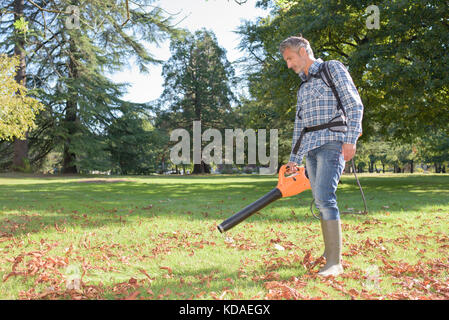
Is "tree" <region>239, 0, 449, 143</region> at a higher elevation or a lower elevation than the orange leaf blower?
higher

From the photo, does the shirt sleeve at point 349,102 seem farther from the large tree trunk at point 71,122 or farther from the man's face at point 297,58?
the large tree trunk at point 71,122

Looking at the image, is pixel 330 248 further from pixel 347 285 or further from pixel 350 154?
pixel 350 154

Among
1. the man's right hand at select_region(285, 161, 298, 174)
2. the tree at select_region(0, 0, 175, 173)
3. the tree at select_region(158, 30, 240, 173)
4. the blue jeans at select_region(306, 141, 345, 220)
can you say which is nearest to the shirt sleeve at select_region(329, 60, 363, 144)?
the blue jeans at select_region(306, 141, 345, 220)

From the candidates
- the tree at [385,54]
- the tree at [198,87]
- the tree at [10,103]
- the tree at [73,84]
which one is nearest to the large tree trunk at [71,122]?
the tree at [73,84]

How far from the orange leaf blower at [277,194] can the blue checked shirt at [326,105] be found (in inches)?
9.6

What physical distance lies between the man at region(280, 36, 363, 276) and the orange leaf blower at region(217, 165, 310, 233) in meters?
0.14

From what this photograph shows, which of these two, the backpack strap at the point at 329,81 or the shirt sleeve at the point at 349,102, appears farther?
the backpack strap at the point at 329,81

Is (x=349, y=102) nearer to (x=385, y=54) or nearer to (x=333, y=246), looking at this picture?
(x=333, y=246)

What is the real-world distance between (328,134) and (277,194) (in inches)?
29.3

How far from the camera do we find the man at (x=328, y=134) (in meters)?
2.92

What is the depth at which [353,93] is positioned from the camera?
9.62 ft

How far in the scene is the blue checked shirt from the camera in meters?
2.89

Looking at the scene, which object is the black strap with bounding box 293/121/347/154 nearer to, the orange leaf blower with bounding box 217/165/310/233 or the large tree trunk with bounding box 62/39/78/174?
the orange leaf blower with bounding box 217/165/310/233

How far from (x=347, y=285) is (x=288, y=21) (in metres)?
13.7
